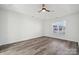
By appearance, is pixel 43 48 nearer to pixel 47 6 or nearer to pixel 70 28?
pixel 70 28

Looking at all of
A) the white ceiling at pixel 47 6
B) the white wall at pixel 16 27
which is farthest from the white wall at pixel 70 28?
the white wall at pixel 16 27

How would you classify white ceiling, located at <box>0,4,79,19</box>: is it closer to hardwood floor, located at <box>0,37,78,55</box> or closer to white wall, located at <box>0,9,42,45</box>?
white wall, located at <box>0,9,42,45</box>

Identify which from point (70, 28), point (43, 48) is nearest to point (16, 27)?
point (43, 48)

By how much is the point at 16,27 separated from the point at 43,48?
55 cm

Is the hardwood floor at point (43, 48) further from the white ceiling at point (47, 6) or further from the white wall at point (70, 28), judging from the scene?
the white ceiling at point (47, 6)

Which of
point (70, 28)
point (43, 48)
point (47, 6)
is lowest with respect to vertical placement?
point (43, 48)

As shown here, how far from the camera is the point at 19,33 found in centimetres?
133

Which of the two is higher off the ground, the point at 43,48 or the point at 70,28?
the point at 70,28

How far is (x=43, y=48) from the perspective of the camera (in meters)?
1.30

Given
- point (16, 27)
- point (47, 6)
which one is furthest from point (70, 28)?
point (16, 27)

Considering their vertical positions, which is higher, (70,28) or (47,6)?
(47,6)

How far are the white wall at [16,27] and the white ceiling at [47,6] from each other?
0.07 meters

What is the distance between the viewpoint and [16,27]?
4.31ft
